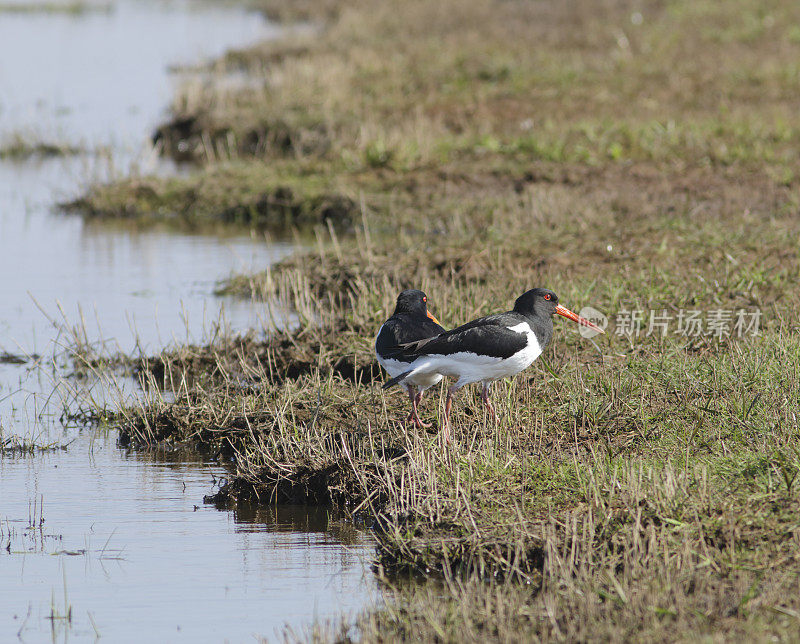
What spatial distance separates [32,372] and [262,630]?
600cm

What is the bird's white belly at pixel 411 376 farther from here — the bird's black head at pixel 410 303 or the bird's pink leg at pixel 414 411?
the bird's black head at pixel 410 303

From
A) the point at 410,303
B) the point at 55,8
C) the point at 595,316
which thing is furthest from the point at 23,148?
the point at 55,8

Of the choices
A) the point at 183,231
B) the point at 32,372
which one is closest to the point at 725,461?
the point at 32,372

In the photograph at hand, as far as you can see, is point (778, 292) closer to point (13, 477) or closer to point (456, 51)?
point (13, 477)

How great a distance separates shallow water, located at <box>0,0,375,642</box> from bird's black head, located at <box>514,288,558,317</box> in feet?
7.03

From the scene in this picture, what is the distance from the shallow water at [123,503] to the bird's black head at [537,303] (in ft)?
7.03

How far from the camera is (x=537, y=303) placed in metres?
8.91

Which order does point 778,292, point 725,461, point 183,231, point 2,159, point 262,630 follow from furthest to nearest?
point 2,159 < point 183,231 < point 778,292 < point 725,461 < point 262,630

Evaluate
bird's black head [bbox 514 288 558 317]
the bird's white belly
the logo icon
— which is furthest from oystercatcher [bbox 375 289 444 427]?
the logo icon

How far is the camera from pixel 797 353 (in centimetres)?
910

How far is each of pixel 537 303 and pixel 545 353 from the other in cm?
143

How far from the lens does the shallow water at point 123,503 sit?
6.64 meters

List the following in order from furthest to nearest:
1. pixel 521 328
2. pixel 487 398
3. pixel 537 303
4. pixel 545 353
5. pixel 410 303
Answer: pixel 545 353 < pixel 410 303 < pixel 537 303 < pixel 487 398 < pixel 521 328

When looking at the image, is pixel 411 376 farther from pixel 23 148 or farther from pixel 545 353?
pixel 23 148
